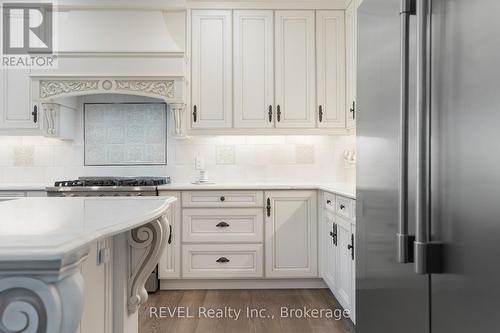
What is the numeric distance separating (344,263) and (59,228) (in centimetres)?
209

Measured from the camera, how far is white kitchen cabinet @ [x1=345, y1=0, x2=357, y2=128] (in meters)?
3.26

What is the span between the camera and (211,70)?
3.52 meters

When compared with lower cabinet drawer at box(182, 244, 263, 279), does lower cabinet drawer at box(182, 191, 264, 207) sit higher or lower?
higher

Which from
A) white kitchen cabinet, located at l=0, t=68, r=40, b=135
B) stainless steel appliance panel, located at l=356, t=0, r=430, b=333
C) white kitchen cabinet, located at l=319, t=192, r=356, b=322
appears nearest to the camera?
stainless steel appliance panel, located at l=356, t=0, r=430, b=333

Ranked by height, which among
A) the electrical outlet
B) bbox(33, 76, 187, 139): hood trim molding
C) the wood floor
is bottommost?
the wood floor

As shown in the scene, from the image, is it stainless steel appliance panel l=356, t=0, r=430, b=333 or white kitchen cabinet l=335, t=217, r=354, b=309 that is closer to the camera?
stainless steel appliance panel l=356, t=0, r=430, b=333

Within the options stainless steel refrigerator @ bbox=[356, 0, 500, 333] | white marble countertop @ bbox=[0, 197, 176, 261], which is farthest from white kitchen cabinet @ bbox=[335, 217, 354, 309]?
white marble countertop @ bbox=[0, 197, 176, 261]

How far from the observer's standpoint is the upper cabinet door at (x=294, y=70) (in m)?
3.53

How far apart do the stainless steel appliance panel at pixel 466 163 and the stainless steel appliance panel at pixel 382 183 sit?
4.1 inches

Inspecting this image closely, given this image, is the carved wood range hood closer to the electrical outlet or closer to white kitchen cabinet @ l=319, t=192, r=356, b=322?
the electrical outlet

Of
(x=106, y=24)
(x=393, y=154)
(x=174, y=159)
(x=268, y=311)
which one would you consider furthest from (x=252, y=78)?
(x=393, y=154)

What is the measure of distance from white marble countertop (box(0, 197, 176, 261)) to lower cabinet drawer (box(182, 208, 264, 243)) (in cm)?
195

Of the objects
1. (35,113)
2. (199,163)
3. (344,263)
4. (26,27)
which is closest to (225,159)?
(199,163)

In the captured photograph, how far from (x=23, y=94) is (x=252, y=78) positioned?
2.25 m
